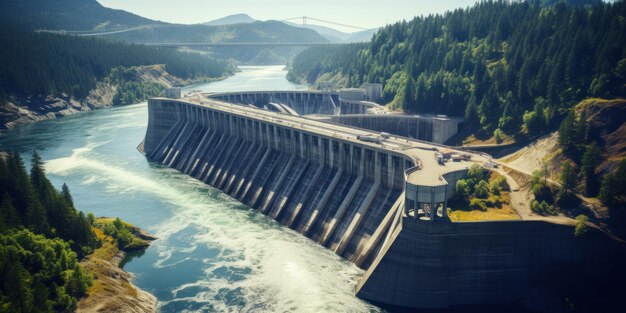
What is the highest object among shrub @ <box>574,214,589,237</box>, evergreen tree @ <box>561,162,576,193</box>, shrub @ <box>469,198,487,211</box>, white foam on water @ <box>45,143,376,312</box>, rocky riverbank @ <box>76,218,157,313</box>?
evergreen tree @ <box>561,162,576,193</box>

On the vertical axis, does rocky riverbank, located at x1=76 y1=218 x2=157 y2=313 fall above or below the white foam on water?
above

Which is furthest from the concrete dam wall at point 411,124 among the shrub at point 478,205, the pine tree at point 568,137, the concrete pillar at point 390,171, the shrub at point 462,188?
the shrub at point 478,205

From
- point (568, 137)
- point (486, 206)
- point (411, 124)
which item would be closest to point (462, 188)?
point (486, 206)

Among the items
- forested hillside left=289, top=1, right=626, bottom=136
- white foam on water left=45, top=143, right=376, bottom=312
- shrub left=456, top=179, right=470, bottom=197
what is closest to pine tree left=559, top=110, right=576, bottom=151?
forested hillside left=289, top=1, right=626, bottom=136

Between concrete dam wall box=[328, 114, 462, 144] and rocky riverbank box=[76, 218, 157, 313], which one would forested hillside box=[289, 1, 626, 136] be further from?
rocky riverbank box=[76, 218, 157, 313]

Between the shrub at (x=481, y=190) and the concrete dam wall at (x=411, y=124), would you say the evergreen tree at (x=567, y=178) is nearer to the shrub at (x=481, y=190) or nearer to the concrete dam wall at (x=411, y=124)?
the shrub at (x=481, y=190)

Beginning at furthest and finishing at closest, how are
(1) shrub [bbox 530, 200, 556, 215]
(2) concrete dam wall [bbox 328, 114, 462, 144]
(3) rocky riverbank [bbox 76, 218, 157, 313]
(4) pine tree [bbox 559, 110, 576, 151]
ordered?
1. (2) concrete dam wall [bbox 328, 114, 462, 144]
2. (4) pine tree [bbox 559, 110, 576, 151]
3. (1) shrub [bbox 530, 200, 556, 215]
4. (3) rocky riverbank [bbox 76, 218, 157, 313]
